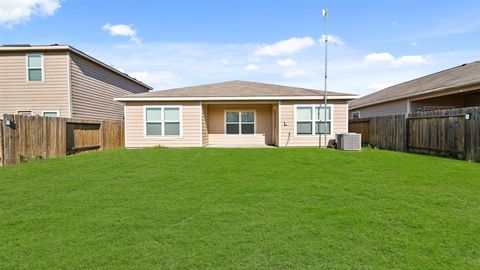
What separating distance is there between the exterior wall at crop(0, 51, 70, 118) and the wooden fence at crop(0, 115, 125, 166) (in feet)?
7.18

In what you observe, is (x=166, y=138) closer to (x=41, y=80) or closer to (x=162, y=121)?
(x=162, y=121)

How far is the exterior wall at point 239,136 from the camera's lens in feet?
54.7

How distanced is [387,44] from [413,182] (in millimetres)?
14901

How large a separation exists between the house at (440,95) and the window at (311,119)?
222 inches

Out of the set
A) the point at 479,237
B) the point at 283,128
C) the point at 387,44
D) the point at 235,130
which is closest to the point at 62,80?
the point at 235,130

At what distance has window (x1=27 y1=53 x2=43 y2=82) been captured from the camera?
1494 cm

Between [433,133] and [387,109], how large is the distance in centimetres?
864

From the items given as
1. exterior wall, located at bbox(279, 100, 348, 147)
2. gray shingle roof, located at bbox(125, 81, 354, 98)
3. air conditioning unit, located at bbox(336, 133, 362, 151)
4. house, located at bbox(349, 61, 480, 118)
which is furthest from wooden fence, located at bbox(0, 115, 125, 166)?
house, located at bbox(349, 61, 480, 118)

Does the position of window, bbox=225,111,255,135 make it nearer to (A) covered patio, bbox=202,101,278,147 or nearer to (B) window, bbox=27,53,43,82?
(A) covered patio, bbox=202,101,278,147

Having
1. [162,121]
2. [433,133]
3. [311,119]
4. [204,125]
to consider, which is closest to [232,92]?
[204,125]

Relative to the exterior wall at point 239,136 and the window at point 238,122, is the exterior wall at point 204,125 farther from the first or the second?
the window at point 238,122

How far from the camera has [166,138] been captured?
14.8m

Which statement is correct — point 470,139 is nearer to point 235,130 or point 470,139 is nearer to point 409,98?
point 409,98

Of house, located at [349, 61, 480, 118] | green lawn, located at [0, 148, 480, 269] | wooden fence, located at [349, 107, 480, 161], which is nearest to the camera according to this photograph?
green lawn, located at [0, 148, 480, 269]
